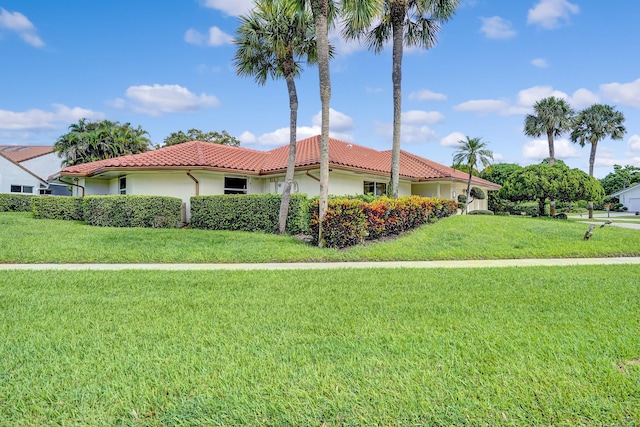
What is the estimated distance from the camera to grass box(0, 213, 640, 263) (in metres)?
9.99

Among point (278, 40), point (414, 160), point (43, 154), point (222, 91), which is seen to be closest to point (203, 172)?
point (222, 91)

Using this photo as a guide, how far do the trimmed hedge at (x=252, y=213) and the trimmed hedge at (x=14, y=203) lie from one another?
60.0 ft

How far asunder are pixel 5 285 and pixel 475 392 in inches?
311

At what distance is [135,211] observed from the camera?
15430 mm

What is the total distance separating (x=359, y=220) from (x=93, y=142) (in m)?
29.3

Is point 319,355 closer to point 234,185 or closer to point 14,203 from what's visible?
point 234,185

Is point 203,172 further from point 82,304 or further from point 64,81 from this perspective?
point 82,304

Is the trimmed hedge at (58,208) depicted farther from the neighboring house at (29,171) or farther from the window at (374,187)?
the neighboring house at (29,171)

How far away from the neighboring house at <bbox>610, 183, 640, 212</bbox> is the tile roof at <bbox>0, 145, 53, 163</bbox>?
2823 inches

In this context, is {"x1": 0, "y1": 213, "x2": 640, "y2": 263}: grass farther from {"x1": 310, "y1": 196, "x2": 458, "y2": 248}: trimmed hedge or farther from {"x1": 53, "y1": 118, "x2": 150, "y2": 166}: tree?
{"x1": 53, "y1": 118, "x2": 150, "y2": 166}: tree

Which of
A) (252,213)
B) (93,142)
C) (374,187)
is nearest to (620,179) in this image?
(374,187)

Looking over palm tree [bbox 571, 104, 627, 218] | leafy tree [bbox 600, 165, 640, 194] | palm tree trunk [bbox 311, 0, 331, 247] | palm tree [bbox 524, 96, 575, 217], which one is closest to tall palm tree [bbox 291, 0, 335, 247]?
palm tree trunk [bbox 311, 0, 331, 247]

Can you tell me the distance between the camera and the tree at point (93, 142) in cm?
3141

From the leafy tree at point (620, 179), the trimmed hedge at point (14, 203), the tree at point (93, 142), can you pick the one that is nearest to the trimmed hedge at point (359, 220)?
the trimmed hedge at point (14, 203)
